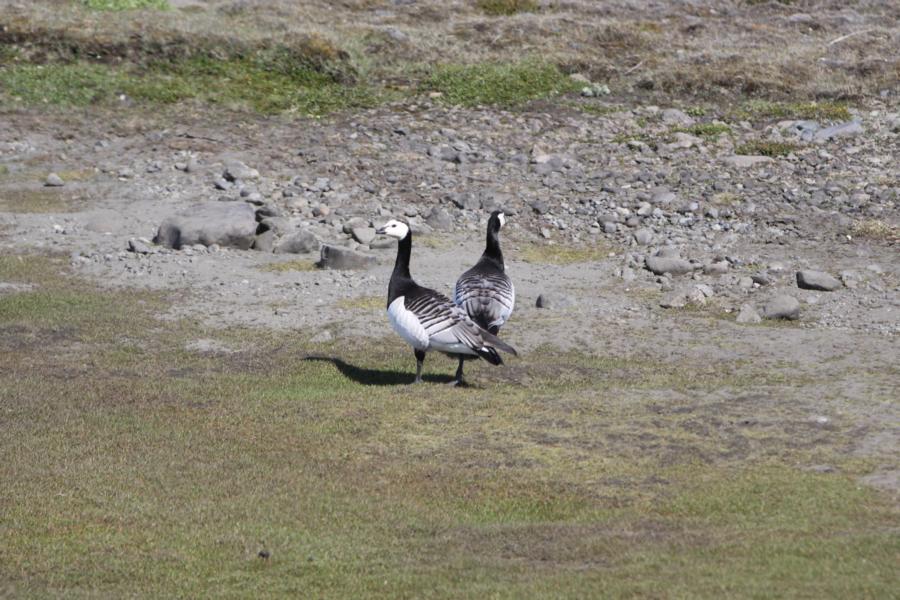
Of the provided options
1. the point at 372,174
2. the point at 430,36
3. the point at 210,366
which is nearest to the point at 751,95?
the point at 430,36

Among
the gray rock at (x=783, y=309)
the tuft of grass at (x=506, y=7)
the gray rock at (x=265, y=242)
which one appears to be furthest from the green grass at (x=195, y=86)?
the gray rock at (x=783, y=309)

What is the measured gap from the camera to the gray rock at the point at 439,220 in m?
29.8

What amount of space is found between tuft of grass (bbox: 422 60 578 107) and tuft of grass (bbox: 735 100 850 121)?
5837mm

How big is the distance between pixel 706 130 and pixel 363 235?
13488mm

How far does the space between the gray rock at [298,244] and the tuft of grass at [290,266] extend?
0.52m

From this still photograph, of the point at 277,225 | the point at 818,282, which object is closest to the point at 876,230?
the point at 818,282

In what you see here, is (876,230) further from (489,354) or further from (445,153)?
(489,354)

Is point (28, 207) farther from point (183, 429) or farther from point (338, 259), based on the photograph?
point (183, 429)

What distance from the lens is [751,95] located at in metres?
42.2

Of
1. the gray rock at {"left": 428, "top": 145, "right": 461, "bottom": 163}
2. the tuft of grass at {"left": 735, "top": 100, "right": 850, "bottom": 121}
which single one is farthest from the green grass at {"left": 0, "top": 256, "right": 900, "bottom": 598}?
the tuft of grass at {"left": 735, "top": 100, "right": 850, "bottom": 121}

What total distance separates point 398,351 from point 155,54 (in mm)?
23941

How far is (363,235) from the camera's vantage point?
1114 inches

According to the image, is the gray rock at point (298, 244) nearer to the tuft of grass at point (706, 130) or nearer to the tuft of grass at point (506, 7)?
the tuft of grass at point (706, 130)

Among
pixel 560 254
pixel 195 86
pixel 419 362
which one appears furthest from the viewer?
pixel 195 86
